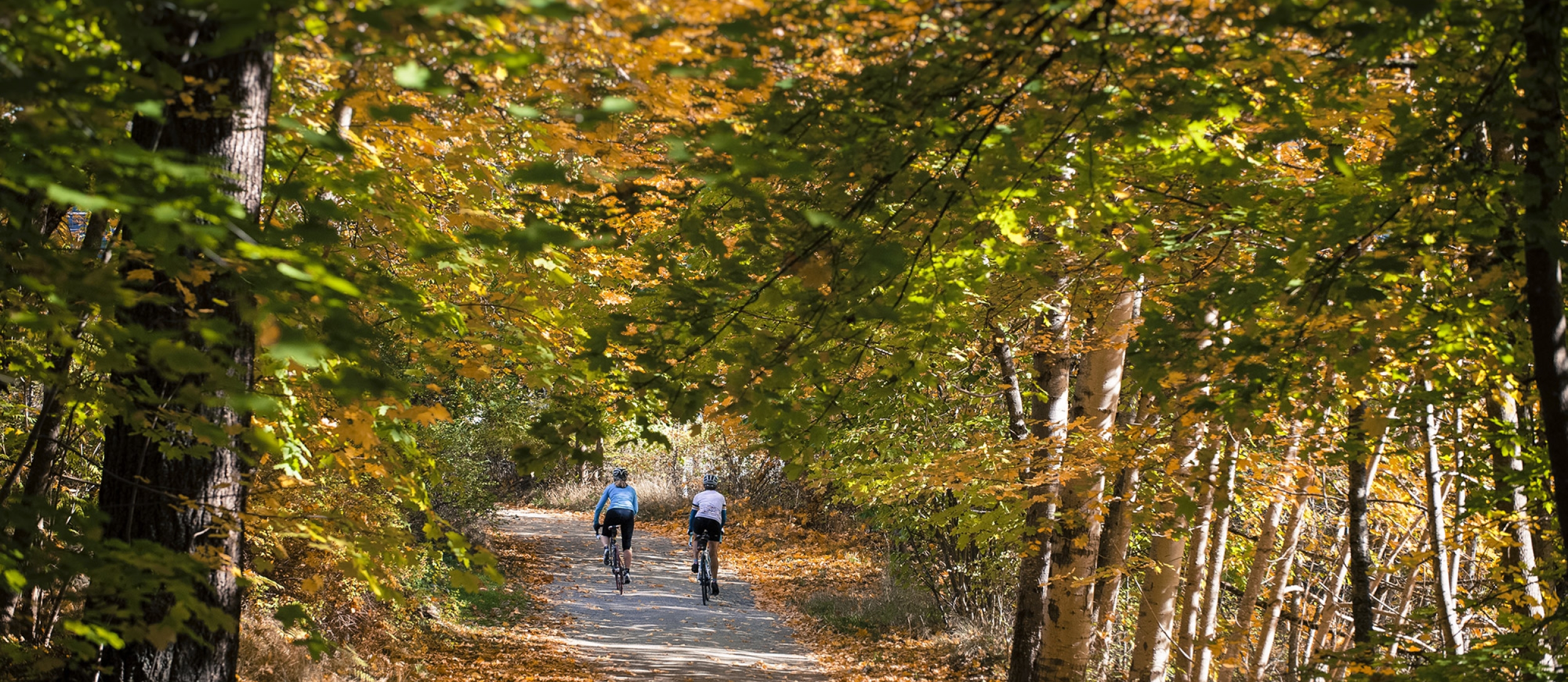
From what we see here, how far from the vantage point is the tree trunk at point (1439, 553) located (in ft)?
21.2

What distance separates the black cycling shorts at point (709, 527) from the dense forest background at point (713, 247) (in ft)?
19.6

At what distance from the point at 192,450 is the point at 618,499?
1033 centimetres

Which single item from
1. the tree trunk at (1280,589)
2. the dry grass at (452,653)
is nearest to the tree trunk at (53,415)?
the dry grass at (452,653)

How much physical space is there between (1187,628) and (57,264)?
882 cm

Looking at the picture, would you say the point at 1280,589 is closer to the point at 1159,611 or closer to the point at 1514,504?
the point at 1159,611

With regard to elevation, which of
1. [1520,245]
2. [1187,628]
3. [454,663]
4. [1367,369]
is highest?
[1520,245]

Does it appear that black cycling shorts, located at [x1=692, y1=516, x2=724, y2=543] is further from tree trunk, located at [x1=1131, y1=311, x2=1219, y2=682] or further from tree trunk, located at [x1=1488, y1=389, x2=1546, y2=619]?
tree trunk, located at [x1=1488, y1=389, x2=1546, y2=619]

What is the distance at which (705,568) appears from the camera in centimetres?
1323

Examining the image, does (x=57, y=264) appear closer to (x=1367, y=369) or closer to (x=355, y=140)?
(x=355, y=140)

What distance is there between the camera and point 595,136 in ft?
12.9

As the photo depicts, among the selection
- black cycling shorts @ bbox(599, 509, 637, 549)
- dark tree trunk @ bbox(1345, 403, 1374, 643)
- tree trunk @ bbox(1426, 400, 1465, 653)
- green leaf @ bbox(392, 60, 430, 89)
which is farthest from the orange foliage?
green leaf @ bbox(392, 60, 430, 89)

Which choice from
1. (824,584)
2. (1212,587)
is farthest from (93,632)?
(824,584)

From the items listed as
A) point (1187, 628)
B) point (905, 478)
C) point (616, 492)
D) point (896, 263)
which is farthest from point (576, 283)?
point (616, 492)

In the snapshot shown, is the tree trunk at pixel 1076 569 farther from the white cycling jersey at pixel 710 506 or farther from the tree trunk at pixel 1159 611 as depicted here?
the white cycling jersey at pixel 710 506
